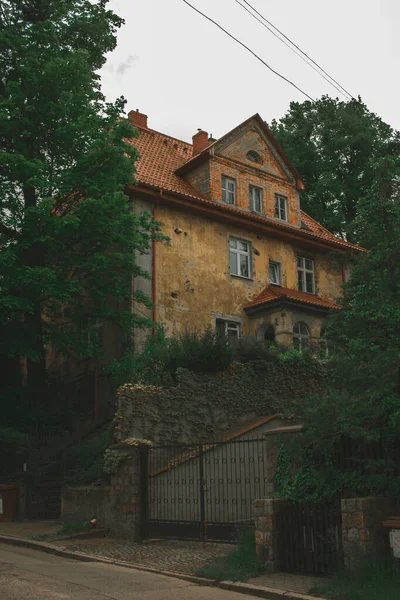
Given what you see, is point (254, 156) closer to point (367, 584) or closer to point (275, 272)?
point (275, 272)

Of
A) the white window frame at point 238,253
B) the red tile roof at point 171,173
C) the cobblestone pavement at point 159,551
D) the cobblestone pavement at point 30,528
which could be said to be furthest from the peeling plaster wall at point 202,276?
the cobblestone pavement at point 159,551

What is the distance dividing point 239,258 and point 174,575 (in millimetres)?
17778

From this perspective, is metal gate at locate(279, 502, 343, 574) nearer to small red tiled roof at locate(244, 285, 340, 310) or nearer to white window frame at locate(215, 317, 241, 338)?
small red tiled roof at locate(244, 285, 340, 310)

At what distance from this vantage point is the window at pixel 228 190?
90.6ft

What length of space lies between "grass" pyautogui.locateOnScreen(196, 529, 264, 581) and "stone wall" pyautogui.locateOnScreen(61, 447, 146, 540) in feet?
11.1

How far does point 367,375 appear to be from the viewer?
32.2ft

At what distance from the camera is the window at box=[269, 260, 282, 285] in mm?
28203

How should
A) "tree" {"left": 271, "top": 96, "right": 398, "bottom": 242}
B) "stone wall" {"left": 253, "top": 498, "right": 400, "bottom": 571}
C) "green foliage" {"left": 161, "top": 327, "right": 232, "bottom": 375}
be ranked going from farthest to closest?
"tree" {"left": 271, "top": 96, "right": 398, "bottom": 242}, "green foliage" {"left": 161, "top": 327, "right": 232, "bottom": 375}, "stone wall" {"left": 253, "top": 498, "right": 400, "bottom": 571}

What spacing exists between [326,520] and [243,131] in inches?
853

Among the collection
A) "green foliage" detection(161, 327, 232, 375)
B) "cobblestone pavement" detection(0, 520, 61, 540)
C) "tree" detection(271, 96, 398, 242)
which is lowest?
"cobblestone pavement" detection(0, 520, 61, 540)

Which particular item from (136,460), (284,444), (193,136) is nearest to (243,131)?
(193,136)

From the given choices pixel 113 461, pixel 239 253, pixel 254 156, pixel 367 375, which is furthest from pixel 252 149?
pixel 367 375

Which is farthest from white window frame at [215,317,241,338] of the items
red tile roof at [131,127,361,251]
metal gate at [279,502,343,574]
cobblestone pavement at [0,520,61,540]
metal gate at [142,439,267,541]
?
metal gate at [279,502,343,574]

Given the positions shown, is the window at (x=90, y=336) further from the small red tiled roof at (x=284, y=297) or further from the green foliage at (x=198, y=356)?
the small red tiled roof at (x=284, y=297)
